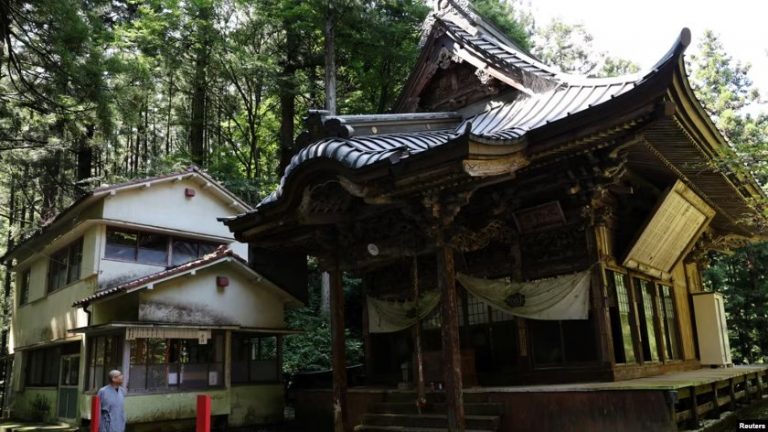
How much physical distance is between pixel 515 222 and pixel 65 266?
15704 millimetres

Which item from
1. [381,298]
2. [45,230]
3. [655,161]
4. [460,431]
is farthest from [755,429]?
[45,230]

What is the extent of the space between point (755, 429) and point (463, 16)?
9196 millimetres

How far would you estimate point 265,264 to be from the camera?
12.6 metres

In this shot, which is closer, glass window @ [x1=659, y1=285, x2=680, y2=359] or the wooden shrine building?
the wooden shrine building

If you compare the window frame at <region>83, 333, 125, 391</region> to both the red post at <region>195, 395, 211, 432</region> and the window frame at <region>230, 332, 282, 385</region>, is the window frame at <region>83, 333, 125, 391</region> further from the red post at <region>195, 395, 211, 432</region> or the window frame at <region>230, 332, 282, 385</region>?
the red post at <region>195, 395, 211, 432</region>

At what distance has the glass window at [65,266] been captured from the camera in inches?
696

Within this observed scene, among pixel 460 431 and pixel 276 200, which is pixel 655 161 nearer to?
pixel 460 431

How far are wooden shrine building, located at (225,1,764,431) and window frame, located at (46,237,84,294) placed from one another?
9.71m

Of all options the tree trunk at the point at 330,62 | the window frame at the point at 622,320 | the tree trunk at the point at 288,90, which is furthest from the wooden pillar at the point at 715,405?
the tree trunk at the point at 288,90

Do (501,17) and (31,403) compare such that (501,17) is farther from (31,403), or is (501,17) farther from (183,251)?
(31,403)

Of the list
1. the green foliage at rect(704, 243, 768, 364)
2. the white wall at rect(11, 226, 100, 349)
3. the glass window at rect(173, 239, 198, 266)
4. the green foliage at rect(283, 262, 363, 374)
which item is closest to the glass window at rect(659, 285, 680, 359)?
the green foliage at rect(283, 262, 363, 374)

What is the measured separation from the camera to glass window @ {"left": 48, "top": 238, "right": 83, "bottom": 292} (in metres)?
17.7

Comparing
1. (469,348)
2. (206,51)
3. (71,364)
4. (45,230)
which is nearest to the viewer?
(469,348)

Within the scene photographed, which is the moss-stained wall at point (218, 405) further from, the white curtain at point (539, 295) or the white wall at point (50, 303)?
the white curtain at point (539, 295)
